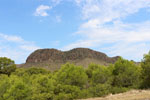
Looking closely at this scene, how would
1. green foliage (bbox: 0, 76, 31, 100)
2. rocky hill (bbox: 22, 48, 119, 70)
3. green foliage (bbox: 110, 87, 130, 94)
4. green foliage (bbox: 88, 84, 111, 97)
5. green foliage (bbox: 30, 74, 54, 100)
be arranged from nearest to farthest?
green foliage (bbox: 0, 76, 31, 100) < green foliage (bbox: 30, 74, 54, 100) < green foliage (bbox: 88, 84, 111, 97) < green foliage (bbox: 110, 87, 130, 94) < rocky hill (bbox: 22, 48, 119, 70)

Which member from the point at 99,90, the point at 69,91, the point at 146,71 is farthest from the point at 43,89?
the point at 146,71

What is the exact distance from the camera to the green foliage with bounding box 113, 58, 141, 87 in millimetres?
28922

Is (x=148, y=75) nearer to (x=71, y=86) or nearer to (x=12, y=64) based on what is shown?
(x=71, y=86)

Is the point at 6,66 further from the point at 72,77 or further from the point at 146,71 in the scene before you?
the point at 146,71

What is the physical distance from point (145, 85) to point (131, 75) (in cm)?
264

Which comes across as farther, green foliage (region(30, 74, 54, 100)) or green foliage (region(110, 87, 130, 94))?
green foliage (region(110, 87, 130, 94))

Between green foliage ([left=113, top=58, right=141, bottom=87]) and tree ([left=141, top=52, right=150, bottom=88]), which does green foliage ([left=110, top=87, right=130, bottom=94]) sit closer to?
green foliage ([left=113, top=58, right=141, bottom=87])

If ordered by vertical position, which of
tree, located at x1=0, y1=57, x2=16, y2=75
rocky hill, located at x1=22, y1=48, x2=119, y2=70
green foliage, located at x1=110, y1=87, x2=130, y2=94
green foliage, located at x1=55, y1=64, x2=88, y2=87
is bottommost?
green foliage, located at x1=110, y1=87, x2=130, y2=94

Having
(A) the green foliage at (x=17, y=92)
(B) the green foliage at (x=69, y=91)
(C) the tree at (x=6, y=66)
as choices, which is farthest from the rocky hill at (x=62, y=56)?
(A) the green foliage at (x=17, y=92)

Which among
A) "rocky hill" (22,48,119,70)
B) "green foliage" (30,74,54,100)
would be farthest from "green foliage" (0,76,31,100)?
"rocky hill" (22,48,119,70)

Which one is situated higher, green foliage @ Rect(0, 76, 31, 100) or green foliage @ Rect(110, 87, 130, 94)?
green foliage @ Rect(0, 76, 31, 100)

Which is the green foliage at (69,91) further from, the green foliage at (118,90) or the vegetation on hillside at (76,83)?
the green foliage at (118,90)

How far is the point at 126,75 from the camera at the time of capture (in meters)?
28.9

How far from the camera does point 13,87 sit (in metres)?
21.2
